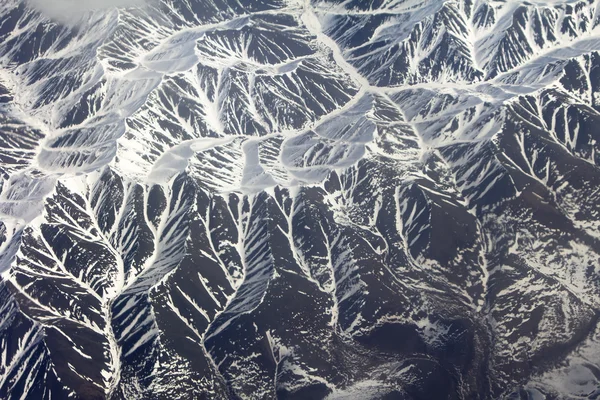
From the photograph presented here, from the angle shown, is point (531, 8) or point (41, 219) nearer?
point (41, 219)

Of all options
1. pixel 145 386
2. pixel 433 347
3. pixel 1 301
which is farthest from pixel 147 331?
pixel 433 347

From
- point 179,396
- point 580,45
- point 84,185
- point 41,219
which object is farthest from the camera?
point 580,45

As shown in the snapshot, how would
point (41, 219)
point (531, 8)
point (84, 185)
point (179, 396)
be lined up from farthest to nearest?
point (531, 8)
point (84, 185)
point (41, 219)
point (179, 396)

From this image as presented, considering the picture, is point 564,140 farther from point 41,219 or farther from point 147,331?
point 41,219

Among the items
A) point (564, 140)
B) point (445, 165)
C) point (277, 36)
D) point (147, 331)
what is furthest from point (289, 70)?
point (147, 331)

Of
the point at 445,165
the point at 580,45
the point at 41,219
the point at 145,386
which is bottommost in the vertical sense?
the point at 145,386

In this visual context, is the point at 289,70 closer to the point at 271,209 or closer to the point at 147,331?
the point at 271,209

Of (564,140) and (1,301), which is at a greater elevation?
(564,140)
